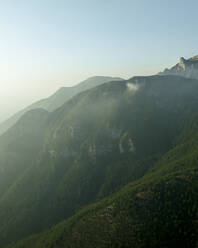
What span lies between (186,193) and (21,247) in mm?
158204

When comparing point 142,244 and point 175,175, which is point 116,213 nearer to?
point 142,244

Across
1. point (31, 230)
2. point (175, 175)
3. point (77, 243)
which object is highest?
point (175, 175)

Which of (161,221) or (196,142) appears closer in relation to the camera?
(161,221)

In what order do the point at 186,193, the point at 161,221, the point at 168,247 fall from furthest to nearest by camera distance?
the point at 186,193 < the point at 161,221 < the point at 168,247

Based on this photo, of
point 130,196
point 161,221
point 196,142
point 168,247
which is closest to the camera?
point 168,247

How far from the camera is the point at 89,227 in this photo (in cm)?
11525

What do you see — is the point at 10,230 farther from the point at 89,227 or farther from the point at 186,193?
the point at 186,193

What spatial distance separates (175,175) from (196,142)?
87791 millimetres

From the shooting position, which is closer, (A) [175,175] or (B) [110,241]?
(B) [110,241]

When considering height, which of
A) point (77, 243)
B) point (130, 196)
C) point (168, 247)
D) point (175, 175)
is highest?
point (175, 175)

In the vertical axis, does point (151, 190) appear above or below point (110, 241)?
above

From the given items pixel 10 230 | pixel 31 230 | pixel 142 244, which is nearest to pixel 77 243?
pixel 142 244

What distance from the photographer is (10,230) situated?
198 meters

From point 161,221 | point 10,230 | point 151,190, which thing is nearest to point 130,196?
point 151,190
